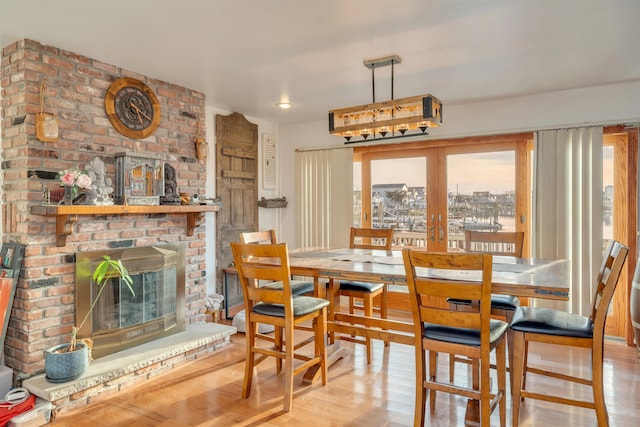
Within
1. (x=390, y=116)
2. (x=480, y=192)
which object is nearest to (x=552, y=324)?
(x=390, y=116)

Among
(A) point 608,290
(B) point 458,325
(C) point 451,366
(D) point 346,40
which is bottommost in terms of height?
(C) point 451,366

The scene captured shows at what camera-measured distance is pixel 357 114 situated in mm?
2750

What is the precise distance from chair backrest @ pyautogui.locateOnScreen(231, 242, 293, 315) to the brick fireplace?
3.93ft

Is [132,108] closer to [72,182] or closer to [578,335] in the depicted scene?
[72,182]

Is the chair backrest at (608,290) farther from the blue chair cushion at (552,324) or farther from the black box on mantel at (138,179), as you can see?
the black box on mantel at (138,179)

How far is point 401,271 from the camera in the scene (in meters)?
2.52

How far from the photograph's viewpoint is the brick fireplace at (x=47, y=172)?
2666mm

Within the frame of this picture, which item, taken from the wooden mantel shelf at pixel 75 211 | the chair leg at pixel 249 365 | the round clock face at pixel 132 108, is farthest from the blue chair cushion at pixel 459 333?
the round clock face at pixel 132 108

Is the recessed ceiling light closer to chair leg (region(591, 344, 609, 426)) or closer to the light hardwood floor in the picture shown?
the light hardwood floor

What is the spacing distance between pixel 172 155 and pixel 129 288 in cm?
122

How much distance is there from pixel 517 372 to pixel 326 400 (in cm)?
118

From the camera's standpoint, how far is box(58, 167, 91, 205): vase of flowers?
263 cm

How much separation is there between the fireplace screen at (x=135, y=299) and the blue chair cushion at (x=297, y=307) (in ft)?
3.67

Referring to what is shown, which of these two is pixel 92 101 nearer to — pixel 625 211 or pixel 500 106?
pixel 500 106
